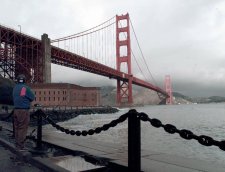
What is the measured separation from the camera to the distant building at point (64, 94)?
70.3 m

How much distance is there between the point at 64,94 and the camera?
78.1 meters

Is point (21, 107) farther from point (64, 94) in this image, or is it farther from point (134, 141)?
point (64, 94)

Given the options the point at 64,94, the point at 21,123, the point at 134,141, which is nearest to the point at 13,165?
the point at 21,123

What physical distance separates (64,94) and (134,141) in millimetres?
74696

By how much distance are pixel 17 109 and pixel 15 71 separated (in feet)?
193

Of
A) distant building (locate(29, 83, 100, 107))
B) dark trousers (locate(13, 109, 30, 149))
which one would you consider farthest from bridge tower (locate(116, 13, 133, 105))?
dark trousers (locate(13, 109, 30, 149))

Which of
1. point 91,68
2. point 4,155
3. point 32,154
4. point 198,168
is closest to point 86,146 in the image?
point 32,154

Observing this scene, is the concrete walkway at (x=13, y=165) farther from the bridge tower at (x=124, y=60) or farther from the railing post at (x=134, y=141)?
the bridge tower at (x=124, y=60)

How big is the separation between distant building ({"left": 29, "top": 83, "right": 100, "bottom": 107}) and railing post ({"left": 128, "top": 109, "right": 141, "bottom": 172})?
61897 millimetres

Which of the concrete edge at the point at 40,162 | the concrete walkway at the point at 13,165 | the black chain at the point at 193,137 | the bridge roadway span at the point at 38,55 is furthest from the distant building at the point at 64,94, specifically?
the black chain at the point at 193,137

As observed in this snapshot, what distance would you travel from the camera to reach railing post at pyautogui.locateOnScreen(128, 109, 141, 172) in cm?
439

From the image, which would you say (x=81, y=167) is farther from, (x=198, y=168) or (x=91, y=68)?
(x=91, y=68)

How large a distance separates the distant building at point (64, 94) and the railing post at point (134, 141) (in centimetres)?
6190

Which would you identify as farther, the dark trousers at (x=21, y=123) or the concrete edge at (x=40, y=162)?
the dark trousers at (x=21, y=123)
